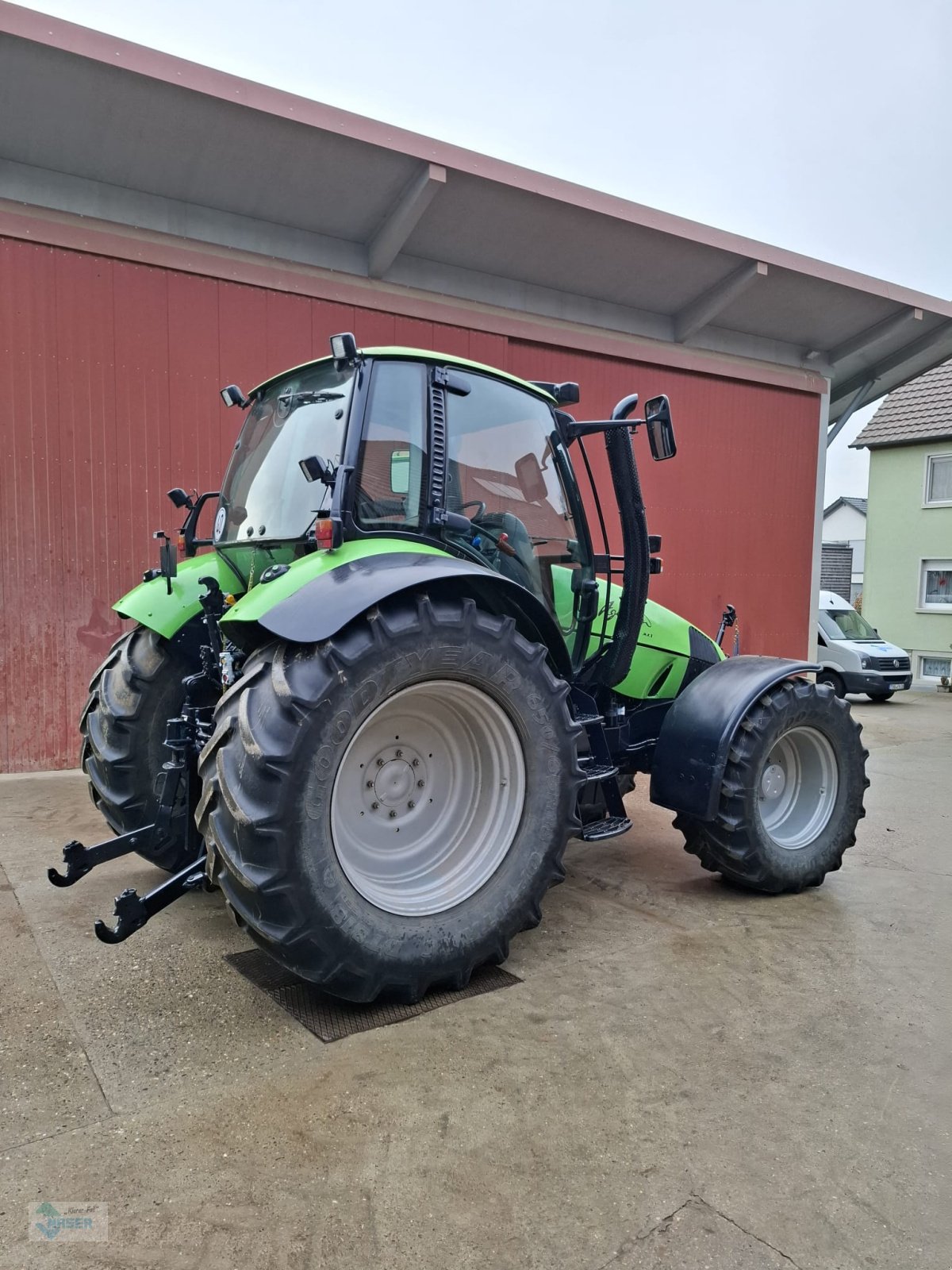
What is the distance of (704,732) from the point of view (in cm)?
408

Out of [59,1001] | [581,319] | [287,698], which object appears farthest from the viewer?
[581,319]

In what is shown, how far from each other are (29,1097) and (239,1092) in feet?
1.85

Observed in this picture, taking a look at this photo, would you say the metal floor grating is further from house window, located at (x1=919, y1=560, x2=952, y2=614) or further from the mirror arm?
house window, located at (x1=919, y1=560, x2=952, y2=614)

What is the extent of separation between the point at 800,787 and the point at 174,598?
3241mm

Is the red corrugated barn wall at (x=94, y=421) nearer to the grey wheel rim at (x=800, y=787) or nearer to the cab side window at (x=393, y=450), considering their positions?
the cab side window at (x=393, y=450)

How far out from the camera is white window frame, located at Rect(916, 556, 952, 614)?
1842 centimetres

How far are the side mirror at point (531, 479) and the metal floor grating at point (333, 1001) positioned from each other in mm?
1949

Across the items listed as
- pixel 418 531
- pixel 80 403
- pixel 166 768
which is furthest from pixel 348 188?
pixel 166 768

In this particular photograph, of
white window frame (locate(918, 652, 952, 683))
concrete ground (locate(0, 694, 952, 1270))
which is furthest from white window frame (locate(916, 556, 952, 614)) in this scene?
concrete ground (locate(0, 694, 952, 1270))

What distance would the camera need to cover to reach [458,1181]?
2139 millimetres

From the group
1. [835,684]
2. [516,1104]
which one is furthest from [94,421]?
[516,1104]

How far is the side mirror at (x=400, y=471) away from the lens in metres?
3.33

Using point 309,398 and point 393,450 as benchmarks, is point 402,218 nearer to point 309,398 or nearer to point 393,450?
point 309,398

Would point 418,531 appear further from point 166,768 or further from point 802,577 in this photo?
point 802,577
